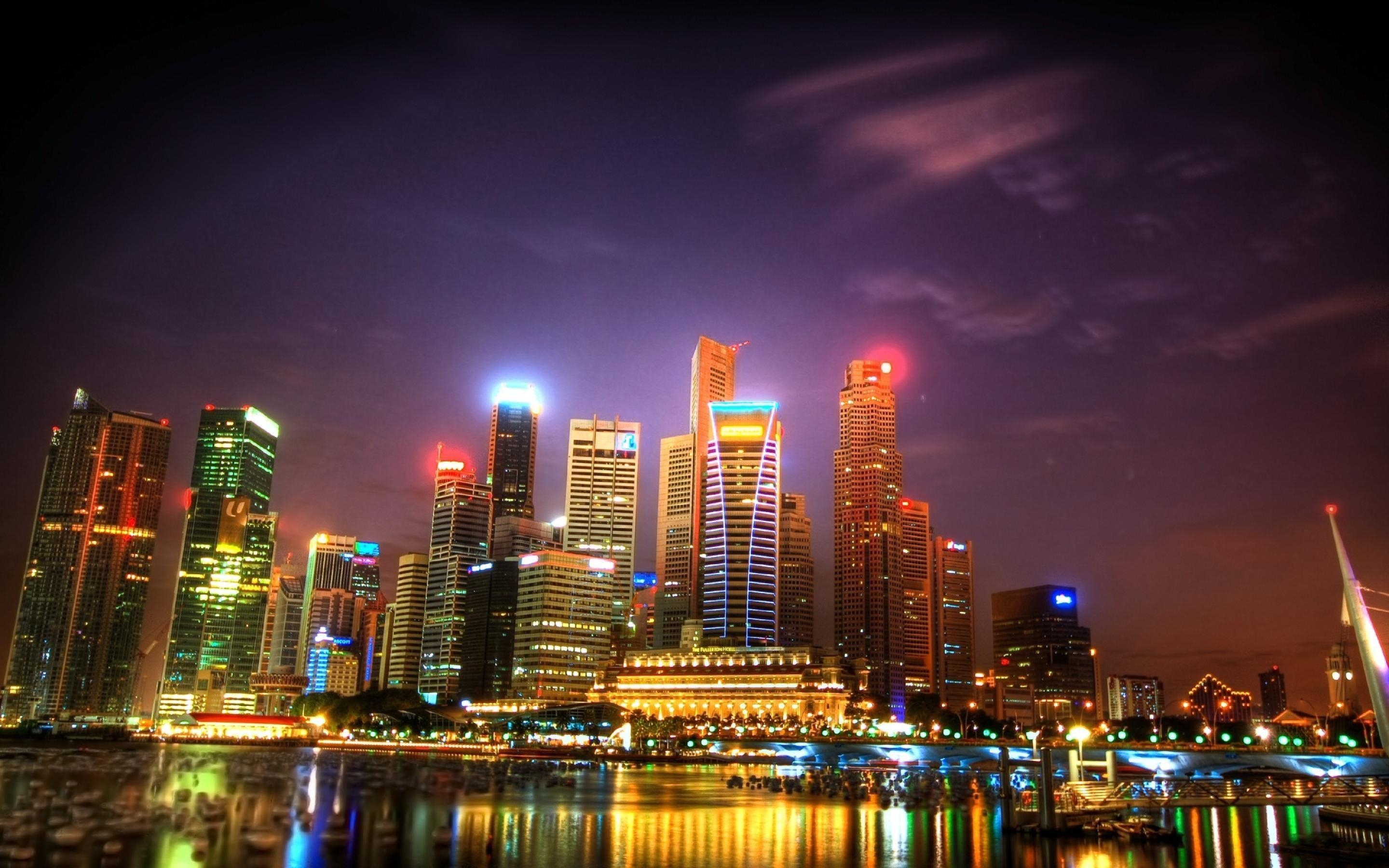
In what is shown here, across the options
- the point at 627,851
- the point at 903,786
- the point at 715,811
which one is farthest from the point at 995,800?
the point at 627,851

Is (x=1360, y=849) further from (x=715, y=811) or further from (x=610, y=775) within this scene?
(x=610, y=775)

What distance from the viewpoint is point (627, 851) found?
57.4m

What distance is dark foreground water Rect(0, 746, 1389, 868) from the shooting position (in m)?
55.2

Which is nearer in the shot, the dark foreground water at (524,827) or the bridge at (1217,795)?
the dark foreground water at (524,827)

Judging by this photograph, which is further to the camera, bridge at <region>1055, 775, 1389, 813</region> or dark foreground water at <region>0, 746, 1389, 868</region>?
bridge at <region>1055, 775, 1389, 813</region>

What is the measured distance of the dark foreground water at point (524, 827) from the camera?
5525 cm

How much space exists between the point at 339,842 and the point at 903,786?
72075 millimetres

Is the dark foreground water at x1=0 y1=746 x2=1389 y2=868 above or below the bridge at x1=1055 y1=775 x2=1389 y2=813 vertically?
below

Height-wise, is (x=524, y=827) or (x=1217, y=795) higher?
(x=1217, y=795)

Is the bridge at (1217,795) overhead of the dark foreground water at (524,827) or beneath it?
overhead

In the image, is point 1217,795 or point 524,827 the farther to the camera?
point 1217,795

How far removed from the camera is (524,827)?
6756cm

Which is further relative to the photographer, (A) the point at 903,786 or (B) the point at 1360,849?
(A) the point at 903,786

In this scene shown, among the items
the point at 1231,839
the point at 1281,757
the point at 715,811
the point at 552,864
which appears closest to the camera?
the point at 552,864
